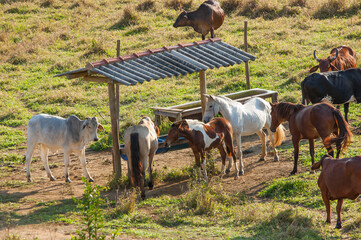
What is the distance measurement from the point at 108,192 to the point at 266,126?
4.08 m

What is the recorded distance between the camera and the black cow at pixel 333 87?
1286 centimetres

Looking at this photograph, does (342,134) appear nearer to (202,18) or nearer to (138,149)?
(138,149)

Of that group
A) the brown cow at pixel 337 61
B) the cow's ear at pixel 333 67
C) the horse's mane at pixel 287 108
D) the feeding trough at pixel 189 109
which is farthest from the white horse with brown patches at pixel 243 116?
the cow's ear at pixel 333 67

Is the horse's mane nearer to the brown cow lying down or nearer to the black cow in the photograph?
the black cow

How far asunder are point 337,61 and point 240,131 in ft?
16.7

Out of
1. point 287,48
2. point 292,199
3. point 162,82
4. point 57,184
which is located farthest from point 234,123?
point 287,48

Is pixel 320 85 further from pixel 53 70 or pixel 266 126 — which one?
pixel 53 70

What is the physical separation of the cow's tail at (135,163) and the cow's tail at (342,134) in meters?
3.45

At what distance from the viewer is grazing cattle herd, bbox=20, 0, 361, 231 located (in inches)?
325

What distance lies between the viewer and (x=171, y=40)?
2139 cm

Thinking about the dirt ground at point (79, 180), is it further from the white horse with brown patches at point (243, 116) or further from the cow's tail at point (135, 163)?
the cow's tail at point (135, 163)

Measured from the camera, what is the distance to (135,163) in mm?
9992

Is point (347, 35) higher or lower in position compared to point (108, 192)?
higher

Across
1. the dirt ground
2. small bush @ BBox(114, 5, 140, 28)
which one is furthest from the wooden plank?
small bush @ BBox(114, 5, 140, 28)
